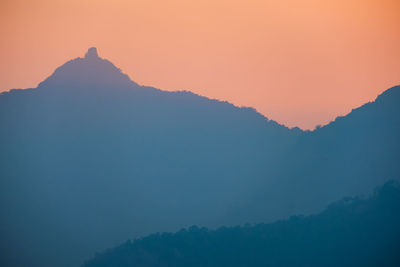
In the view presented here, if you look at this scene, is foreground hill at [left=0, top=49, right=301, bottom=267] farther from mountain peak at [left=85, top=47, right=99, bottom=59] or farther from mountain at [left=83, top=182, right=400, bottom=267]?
mountain at [left=83, top=182, right=400, bottom=267]

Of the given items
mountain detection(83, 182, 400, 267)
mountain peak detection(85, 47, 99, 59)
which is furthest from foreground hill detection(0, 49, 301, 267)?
mountain detection(83, 182, 400, 267)

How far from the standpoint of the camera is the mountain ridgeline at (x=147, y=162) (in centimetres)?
369

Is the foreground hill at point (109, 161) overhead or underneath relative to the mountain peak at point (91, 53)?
underneath

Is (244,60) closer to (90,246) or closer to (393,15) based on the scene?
(393,15)

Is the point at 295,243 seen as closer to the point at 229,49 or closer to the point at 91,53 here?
the point at 229,49

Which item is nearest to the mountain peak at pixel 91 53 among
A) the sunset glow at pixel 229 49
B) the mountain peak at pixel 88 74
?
the mountain peak at pixel 88 74

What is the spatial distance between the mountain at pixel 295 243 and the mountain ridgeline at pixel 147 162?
113mm

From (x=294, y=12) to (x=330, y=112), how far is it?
1.06 m

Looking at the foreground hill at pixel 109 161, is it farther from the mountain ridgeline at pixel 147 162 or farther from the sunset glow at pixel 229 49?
the sunset glow at pixel 229 49

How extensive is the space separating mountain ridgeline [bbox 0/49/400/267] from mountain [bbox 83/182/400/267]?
0.37 feet

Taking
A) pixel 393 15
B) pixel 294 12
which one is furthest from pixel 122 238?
pixel 393 15

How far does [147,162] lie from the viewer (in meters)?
3.73

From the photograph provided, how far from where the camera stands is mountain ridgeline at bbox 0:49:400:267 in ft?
12.1

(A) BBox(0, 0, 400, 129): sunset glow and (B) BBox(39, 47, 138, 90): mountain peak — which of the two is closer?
(B) BBox(39, 47, 138, 90): mountain peak
